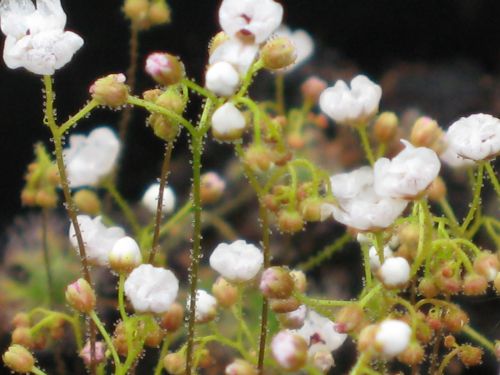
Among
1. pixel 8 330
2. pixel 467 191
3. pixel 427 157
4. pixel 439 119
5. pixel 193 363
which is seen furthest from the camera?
pixel 439 119

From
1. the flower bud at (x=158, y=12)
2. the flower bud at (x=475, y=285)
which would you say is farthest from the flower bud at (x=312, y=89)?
the flower bud at (x=475, y=285)

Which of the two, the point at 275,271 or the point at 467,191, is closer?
the point at 275,271

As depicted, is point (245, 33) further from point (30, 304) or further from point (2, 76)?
point (2, 76)

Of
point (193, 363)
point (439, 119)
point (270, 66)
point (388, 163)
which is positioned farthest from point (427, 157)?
point (439, 119)

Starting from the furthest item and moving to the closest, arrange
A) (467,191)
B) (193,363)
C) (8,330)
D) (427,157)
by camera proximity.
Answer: (467,191) → (8,330) → (193,363) → (427,157)

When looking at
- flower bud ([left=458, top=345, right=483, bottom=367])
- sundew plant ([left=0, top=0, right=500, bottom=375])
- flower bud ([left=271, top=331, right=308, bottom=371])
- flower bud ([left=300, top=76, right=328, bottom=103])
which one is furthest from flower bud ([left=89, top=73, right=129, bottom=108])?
flower bud ([left=300, top=76, right=328, bottom=103])

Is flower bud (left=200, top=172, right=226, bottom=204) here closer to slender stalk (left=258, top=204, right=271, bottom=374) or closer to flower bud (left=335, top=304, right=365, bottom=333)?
slender stalk (left=258, top=204, right=271, bottom=374)
